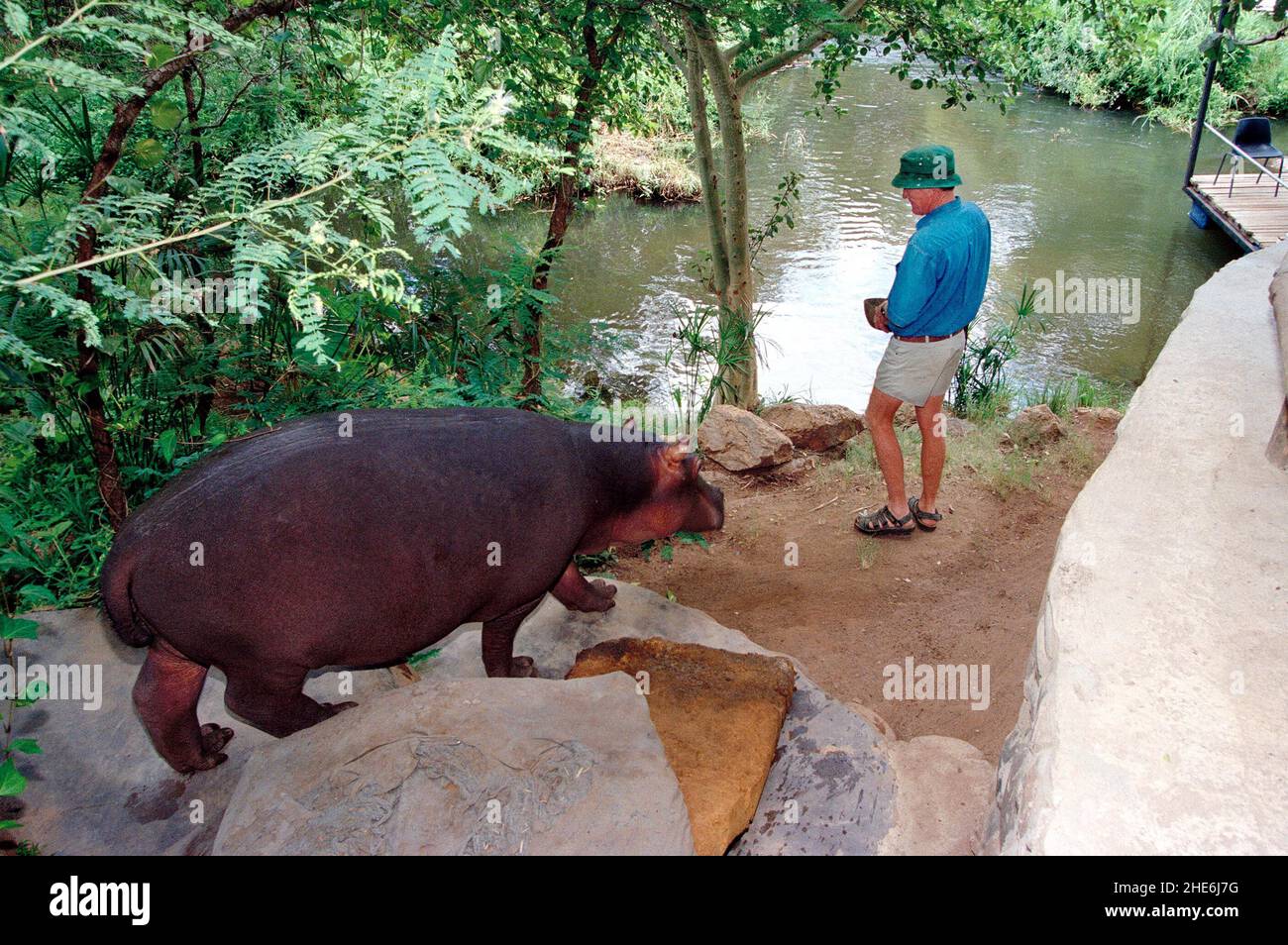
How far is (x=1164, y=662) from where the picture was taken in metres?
2.62

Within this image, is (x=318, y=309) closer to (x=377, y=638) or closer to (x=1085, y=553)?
(x=377, y=638)

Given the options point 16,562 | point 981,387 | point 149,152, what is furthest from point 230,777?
point 981,387

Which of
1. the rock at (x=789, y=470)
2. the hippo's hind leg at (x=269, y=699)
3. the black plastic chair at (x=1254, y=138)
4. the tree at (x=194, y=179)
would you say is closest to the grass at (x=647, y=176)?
the black plastic chair at (x=1254, y=138)

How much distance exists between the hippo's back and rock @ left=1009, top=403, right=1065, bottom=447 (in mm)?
4555

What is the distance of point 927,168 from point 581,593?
2889 mm

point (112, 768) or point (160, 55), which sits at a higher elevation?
point (160, 55)

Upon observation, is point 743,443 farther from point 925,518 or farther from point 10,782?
point 10,782

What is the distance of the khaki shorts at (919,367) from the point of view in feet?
16.5

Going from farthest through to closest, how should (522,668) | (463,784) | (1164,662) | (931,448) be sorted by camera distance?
(931,448) → (522,668) → (463,784) → (1164,662)

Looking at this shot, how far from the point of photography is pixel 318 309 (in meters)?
2.61

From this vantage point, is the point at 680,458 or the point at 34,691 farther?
the point at 680,458

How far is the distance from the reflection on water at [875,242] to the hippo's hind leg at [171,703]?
3.80m

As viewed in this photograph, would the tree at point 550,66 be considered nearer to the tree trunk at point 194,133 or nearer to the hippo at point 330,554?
the tree trunk at point 194,133
